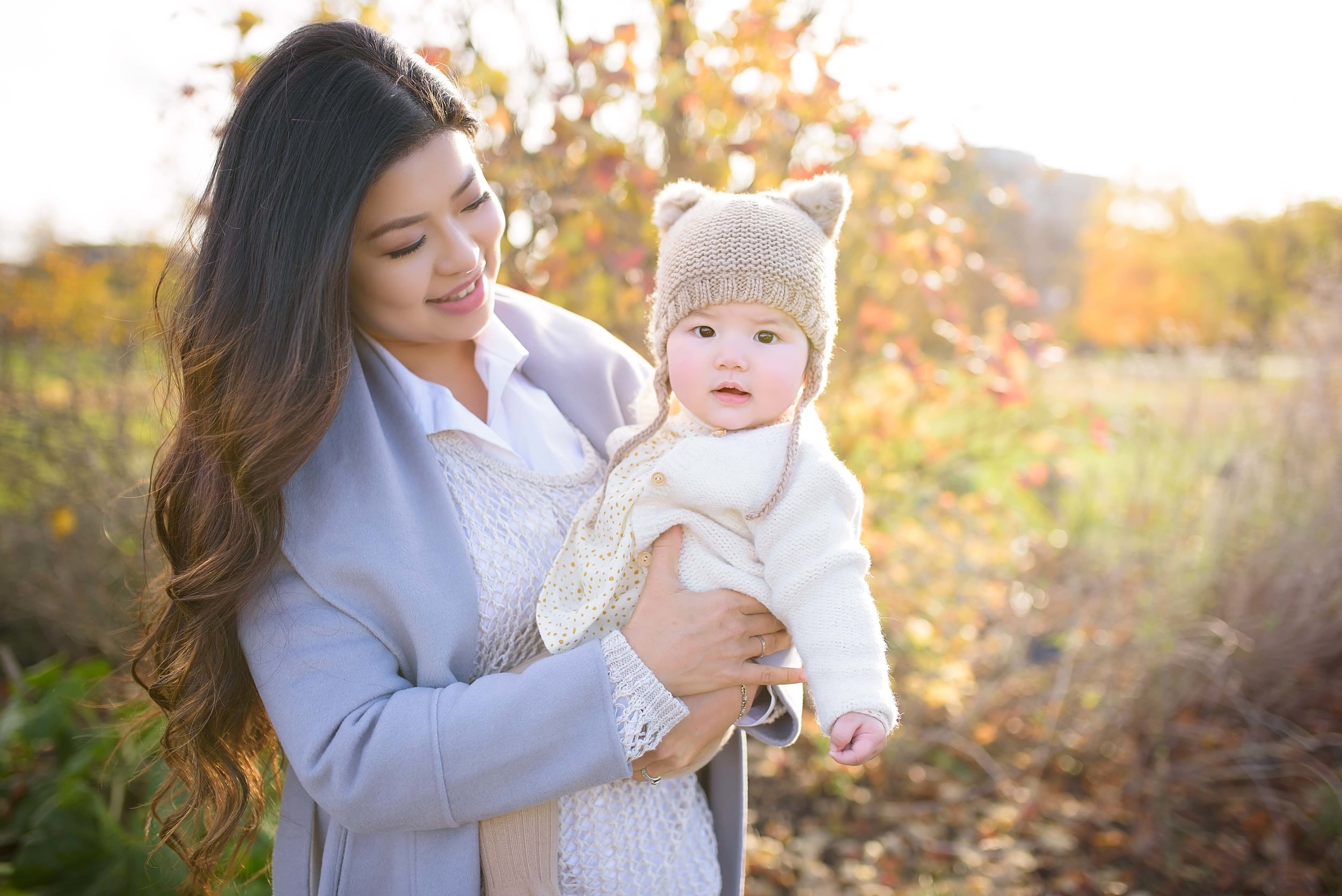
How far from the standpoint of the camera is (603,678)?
150cm

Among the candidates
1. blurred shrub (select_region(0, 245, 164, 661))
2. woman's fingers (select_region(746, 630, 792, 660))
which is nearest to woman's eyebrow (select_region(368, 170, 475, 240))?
woman's fingers (select_region(746, 630, 792, 660))

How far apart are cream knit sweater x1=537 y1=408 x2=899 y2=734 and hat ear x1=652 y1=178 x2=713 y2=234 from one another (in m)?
0.40

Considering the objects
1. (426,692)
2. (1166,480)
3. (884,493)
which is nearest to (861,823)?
(884,493)

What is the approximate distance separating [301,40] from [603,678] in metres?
1.27

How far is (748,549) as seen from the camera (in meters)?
1.62

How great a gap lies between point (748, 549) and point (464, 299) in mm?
755

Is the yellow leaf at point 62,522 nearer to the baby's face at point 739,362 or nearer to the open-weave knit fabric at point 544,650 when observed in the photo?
the open-weave knit fabric at point 544,650

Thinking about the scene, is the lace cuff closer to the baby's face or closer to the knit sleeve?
the knit sleeve

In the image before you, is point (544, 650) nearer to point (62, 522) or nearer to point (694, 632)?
point (694, 632)

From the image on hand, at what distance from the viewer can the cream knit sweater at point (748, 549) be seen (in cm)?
146

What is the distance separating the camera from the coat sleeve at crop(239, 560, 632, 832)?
1.41 meters

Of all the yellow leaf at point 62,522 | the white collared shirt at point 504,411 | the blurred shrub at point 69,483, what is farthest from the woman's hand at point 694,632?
the yellow leaf at point 62,522

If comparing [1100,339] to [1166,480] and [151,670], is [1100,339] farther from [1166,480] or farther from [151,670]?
[151,670]

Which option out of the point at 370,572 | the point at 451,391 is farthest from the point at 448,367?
the point at 370,572
